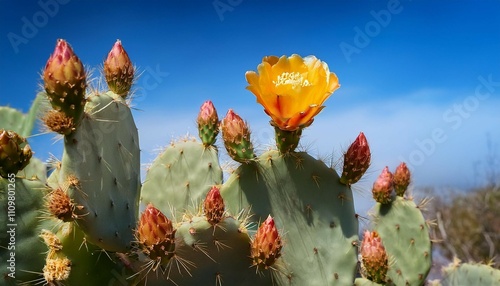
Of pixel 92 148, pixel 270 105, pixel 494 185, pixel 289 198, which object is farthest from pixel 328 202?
pixel 494 185

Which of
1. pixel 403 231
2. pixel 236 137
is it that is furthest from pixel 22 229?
pixel 403 231

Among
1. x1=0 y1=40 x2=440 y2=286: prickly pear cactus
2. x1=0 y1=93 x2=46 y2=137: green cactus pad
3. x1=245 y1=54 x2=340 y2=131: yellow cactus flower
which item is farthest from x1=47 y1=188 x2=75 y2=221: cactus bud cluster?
x1=0 y1=93 x2=46 y2=137: green cactus pad

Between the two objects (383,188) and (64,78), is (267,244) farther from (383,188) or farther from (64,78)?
(383,188)

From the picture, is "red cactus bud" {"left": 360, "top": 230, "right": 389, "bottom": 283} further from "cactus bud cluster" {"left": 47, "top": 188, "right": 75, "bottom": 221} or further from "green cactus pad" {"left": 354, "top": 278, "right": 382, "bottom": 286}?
"cactus bud cluster" {"left": 47, "top": 188, "right": 75, "bottom": 221}

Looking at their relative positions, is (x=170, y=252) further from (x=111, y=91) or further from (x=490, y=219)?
(x=490, y=219)

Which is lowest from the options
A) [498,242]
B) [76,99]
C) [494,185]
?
[498,242]

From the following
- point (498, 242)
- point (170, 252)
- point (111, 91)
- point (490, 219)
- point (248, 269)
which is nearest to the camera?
point (170, 252)

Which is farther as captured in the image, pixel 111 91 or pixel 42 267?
pixel 111 91
